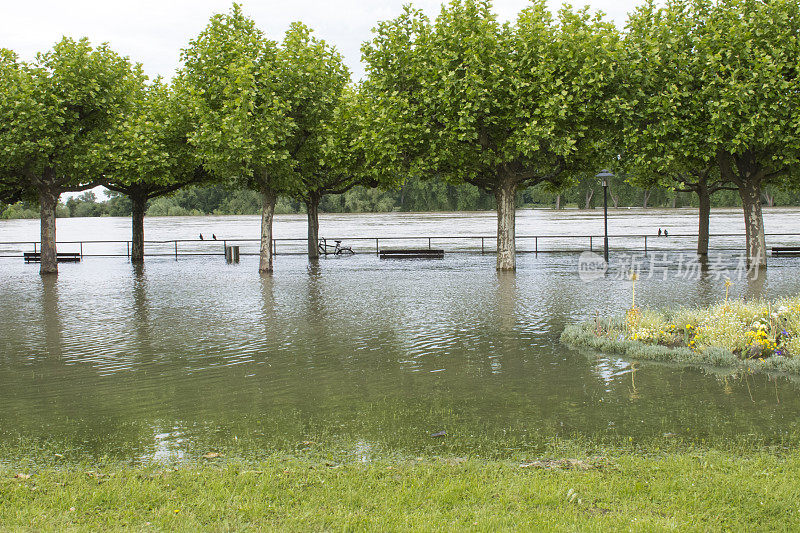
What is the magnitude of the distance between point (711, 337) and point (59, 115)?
27638 mm

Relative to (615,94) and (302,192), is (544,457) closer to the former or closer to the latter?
(615,94)

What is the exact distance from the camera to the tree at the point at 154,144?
29547 mm

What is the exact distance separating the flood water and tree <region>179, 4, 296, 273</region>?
818 cm

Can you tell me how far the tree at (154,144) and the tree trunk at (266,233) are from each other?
11.5ft

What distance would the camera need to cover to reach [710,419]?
796 centimetres

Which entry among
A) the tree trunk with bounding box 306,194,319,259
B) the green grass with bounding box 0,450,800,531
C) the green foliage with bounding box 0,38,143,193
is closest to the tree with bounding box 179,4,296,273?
the green foliage with bounding box 0,38,143,193

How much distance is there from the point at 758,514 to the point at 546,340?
7.87 m

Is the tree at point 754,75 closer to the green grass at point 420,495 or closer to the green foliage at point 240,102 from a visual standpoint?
the green foliage at point 240,102

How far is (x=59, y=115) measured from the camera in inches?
1161

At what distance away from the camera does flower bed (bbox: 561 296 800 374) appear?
10812mm

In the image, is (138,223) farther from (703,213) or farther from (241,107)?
(703,213)

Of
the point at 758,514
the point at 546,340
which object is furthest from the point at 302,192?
the point at 758,514

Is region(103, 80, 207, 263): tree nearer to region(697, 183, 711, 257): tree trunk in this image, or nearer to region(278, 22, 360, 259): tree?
region(278, 22, 360, 259): tree

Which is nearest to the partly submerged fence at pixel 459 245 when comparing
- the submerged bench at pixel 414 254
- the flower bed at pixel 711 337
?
the submerged bench at pixel 414 254
